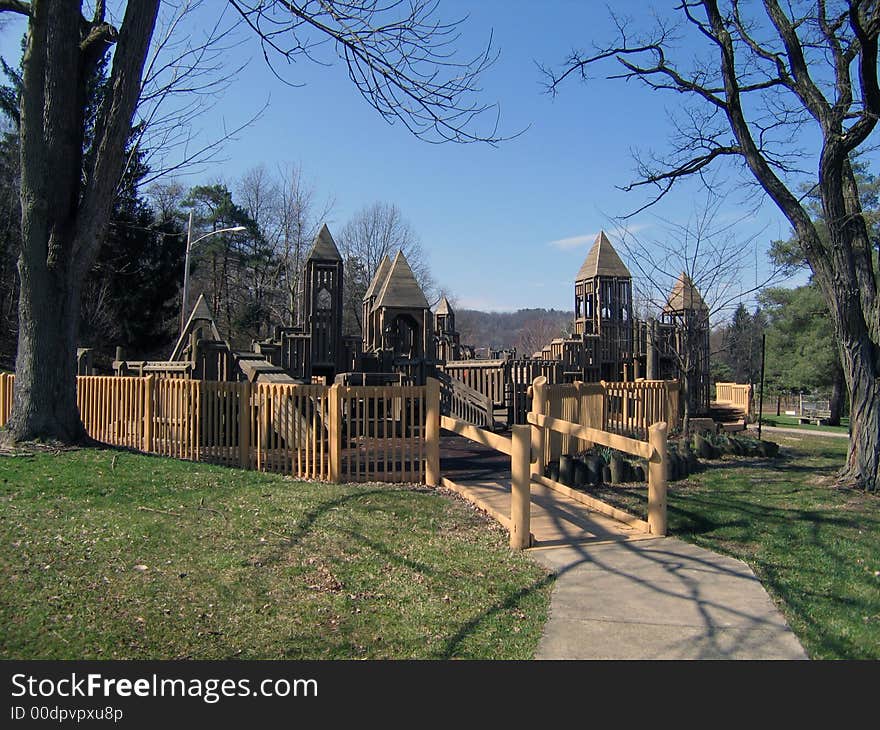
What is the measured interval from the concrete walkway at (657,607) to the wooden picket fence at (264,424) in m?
3.98

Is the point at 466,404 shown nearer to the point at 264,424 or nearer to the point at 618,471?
the point at 618,471

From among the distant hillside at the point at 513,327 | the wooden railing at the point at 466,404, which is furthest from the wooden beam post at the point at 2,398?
the distant hillside at the point at 513,327

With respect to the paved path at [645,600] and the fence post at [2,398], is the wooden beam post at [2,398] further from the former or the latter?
the paved path at [645,600]

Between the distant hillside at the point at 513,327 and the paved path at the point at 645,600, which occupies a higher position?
the distant hillside at the point at 513,327

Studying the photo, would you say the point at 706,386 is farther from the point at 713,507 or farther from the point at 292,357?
the point at 713,507

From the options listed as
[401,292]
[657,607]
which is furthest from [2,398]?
[401,292]

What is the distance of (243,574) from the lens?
18.9ft

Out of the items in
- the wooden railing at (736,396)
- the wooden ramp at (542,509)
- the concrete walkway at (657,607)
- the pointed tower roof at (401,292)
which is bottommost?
the concrete walkway at (657,607)

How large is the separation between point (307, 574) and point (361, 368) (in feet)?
55.3

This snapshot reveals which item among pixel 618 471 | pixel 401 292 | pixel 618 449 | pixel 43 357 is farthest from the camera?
pixel 401 292

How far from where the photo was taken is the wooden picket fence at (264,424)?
33.8 ft

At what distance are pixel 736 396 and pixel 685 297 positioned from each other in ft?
30.4

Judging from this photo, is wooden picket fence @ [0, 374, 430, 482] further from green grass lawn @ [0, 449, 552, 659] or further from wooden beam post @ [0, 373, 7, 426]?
wooden beam post @ [0, 373, 7, 426]

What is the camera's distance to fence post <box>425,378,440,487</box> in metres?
9.93
